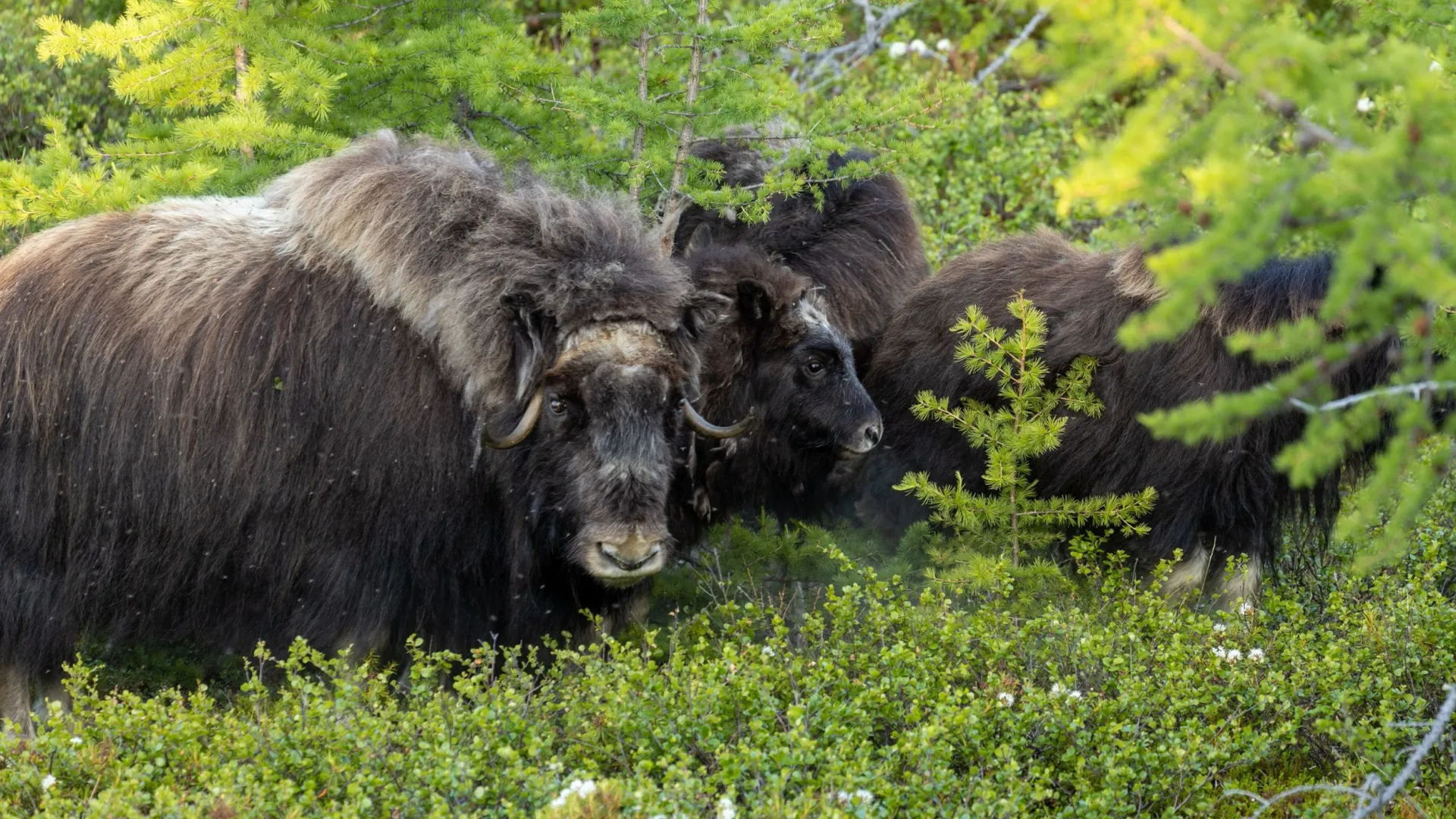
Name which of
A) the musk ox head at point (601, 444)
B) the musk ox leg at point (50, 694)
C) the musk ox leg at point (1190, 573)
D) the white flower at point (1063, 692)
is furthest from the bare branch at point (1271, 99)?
the musk ox leg at point (50, 694)

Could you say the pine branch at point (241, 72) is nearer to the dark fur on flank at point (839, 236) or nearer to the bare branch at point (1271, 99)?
the dark fur on flank at point (839, 236)

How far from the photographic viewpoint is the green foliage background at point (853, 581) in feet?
6.18

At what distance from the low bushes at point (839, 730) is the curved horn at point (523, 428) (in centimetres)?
52

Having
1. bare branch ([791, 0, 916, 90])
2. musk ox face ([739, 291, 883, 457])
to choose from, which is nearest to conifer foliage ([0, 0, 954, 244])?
musk ox face ([739, 291, 883, 457])

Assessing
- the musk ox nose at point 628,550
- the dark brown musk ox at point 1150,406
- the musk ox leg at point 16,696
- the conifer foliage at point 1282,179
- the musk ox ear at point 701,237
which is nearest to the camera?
the conifer foliage at point 1282,179

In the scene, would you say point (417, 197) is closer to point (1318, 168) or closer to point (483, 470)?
point (483, 470)

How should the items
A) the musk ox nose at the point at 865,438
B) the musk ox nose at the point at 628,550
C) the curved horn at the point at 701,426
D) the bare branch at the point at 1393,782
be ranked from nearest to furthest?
the bare branch at the point at 1393,782
the musk ox nose at the point at 628,550
the curved horn at the point at 701,426
the musk ox nose at the point at 865,438

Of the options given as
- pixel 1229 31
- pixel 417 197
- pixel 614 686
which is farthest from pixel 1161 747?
pixel 417 197

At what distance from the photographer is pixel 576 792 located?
2.56 metres

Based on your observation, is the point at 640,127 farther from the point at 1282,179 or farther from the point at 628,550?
the point at 1282,179

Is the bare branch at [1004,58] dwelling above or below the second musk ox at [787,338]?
above

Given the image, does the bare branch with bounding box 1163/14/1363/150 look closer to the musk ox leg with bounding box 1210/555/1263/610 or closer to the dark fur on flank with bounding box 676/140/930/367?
the musk ox leg with bounding box 1210/555/1263/610

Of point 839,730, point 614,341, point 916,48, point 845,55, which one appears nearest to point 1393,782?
point 839,730

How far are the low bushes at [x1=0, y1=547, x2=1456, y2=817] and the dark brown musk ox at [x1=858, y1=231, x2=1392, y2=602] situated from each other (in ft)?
2.28
